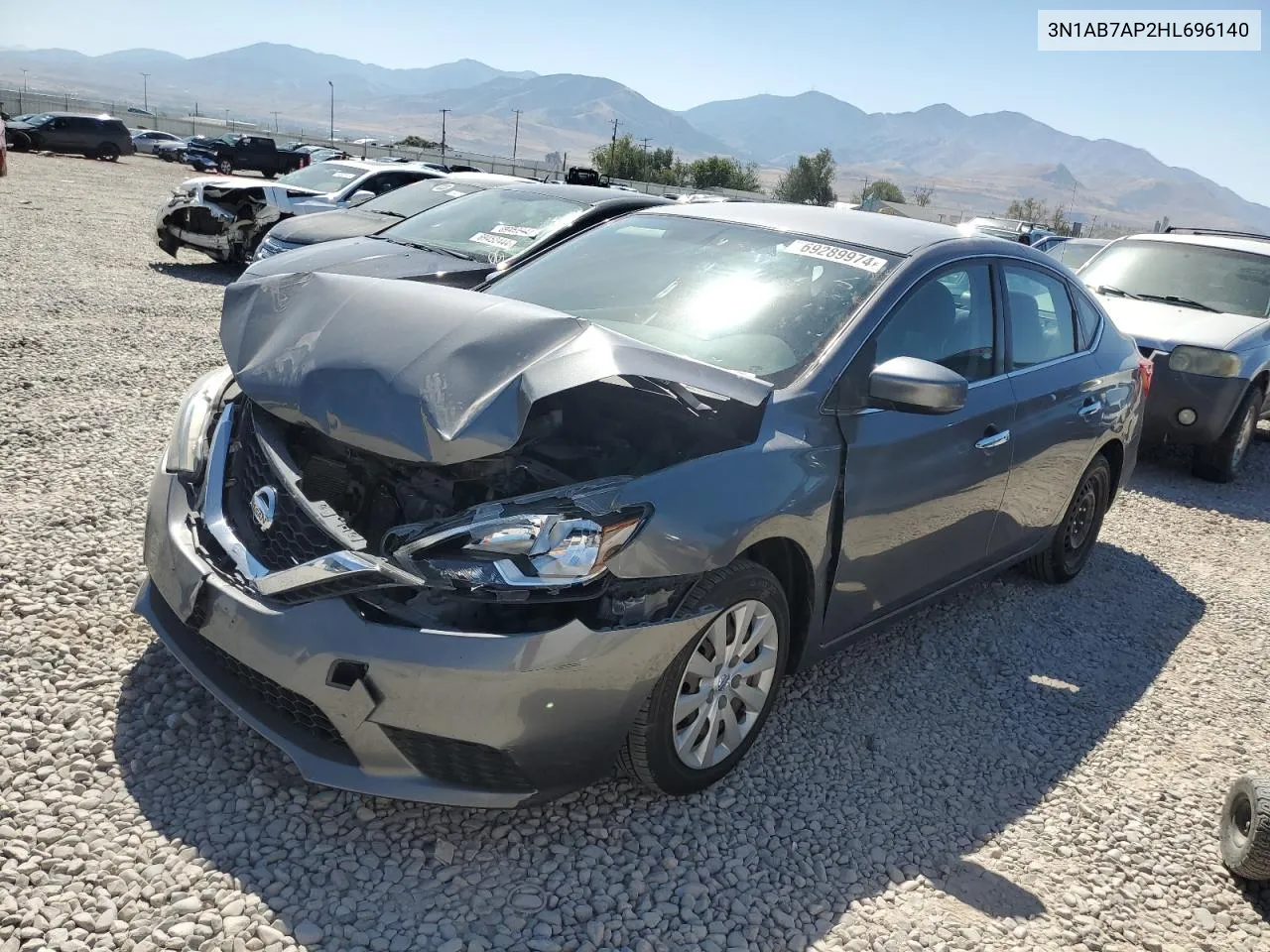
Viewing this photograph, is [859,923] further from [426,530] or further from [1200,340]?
[1200,340]

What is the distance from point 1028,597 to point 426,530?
12.0ft

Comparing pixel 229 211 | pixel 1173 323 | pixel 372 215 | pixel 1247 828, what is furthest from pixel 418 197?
Result: pixel 1247 828

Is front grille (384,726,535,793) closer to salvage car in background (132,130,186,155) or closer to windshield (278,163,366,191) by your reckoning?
windshield (278,163,366,191)

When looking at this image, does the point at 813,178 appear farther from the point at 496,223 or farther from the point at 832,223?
the point at 832,223

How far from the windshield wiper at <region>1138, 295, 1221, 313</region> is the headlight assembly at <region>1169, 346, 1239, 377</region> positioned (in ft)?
3.35

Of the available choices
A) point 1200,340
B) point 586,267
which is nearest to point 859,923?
point 586,267

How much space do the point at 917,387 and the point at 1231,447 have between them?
19.7 ft

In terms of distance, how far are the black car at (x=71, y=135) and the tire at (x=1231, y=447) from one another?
37427 millimetres

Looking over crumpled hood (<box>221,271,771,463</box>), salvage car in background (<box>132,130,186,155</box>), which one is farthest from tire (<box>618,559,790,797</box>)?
salvage car in background (<box>132,130,186,155</box>)

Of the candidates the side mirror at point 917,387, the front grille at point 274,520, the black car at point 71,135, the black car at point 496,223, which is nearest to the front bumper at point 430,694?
the front grille at point 274,520

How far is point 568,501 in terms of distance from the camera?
8.96ft

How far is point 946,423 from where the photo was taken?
377cm

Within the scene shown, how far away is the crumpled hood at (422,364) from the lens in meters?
2.75

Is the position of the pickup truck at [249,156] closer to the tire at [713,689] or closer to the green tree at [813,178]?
the tire at [713,689]
